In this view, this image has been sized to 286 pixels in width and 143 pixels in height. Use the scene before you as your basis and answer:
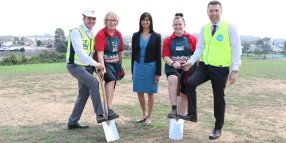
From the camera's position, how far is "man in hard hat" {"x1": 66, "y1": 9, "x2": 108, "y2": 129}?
4.79m

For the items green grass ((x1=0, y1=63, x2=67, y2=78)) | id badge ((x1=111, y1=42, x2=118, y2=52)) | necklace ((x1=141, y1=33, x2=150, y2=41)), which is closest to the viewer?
id badge ((x1=111, y1=42, x2=118, y2=52))

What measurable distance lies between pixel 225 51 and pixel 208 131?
1.70 metres

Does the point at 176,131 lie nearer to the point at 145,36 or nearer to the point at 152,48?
the point at 152,48

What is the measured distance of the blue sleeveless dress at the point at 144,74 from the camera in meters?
5.42

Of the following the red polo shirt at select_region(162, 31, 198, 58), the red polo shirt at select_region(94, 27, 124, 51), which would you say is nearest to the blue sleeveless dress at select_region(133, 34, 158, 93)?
the red polo shirt at select_region(162, 31, 198, 58)

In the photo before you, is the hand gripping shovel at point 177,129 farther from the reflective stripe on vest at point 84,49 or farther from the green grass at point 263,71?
the green grass at point 263,71

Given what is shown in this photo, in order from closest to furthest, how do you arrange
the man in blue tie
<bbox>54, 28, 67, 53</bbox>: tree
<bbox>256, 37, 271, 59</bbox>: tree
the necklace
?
the man in blue tie, the necklace, <bbox>54, 28, 67, 53</bbox>: tree, <bbox>256, 37, 271, 59</bbox>: tree

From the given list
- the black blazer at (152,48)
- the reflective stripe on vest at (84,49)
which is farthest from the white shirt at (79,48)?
the black blazer at (152,48)

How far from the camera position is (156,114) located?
657cm

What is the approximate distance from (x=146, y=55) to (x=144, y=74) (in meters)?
0.40

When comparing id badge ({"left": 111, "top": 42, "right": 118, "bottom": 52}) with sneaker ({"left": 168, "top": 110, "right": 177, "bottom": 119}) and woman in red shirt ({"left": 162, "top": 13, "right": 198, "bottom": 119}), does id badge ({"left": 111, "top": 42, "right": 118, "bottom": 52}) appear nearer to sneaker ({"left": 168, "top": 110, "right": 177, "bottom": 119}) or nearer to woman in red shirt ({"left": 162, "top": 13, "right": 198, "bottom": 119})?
woman in red shirt ({"left": 162, "top": 13, "right": 198, "bottom": 119})

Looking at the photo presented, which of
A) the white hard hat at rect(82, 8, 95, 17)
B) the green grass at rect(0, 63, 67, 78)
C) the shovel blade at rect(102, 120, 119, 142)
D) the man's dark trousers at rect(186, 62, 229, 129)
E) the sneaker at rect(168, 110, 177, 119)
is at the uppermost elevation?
the white hard hat at rect(82, 8, 95, 17)

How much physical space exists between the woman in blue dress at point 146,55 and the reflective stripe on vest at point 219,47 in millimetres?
1184

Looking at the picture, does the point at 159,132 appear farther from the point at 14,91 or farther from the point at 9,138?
the point at 14,91
